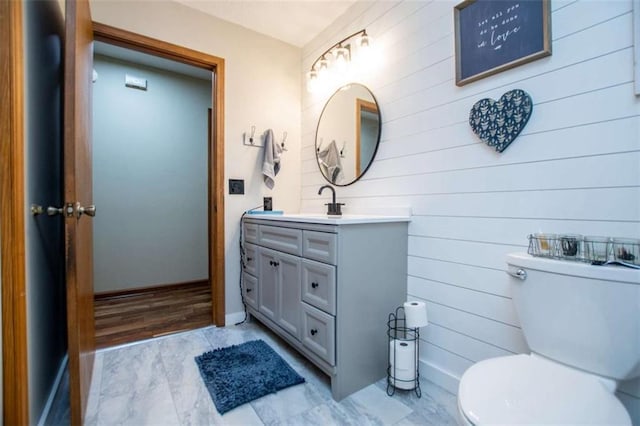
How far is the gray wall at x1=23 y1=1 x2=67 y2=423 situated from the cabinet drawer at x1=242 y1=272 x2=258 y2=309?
1.11 metres

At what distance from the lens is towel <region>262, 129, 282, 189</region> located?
8.25ft

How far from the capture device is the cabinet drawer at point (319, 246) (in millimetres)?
1464

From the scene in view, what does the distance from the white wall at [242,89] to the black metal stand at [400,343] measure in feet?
4.37

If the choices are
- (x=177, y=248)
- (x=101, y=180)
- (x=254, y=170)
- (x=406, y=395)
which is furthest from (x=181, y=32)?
(x=406, y=395)

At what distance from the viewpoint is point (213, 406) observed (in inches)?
56.2

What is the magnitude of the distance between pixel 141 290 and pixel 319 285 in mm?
2565

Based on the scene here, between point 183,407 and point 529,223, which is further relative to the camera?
point 183,407

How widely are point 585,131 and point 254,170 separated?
209 centimetres

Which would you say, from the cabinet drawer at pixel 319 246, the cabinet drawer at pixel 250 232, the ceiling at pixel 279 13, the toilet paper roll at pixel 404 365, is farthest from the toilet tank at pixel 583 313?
the ceiling at pixel 279 13

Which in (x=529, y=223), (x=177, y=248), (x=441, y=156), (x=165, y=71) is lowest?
(x=177, y=248)

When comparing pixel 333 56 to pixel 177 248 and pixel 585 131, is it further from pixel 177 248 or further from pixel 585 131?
pixel 177 248

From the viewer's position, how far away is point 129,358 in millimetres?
1868

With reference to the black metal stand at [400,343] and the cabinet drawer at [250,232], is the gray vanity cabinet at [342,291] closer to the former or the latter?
the black metal stand at [400,343]

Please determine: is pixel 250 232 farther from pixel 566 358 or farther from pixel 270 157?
pixel 566 358
